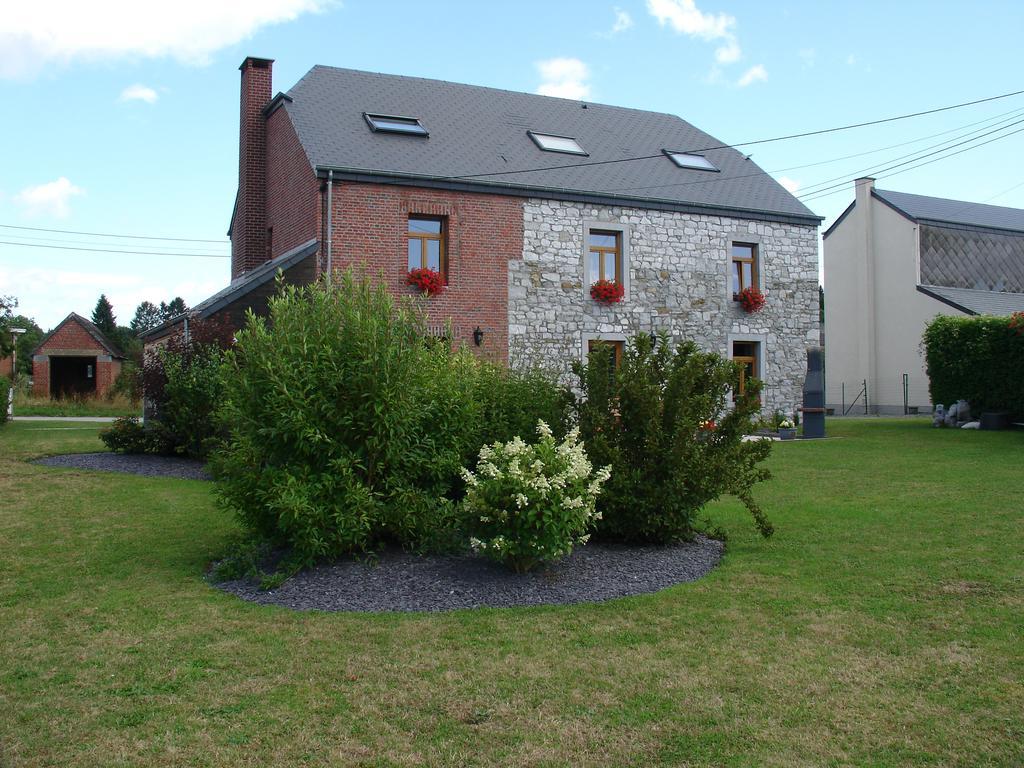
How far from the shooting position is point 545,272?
18.7m

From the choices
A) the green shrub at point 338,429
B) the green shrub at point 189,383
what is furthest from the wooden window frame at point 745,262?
the green shrub at point 338,429

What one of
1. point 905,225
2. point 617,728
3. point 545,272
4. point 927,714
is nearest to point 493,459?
point 617,728

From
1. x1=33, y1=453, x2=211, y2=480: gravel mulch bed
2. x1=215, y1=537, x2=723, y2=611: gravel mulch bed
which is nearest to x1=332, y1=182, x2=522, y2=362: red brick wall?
x1=33, y1=453, x2=211, y2=480: gravel mulch bed

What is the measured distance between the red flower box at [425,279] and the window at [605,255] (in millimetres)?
3780

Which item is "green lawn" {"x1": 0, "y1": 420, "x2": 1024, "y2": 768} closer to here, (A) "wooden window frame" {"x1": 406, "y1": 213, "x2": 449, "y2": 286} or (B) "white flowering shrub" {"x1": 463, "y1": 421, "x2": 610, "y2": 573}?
(B) "white flowering shrub" {"x1": 463, "y1": 421, "x2": 610, "y2": 573}

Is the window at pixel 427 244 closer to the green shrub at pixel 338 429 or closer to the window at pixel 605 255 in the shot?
the window at pixel 605 255

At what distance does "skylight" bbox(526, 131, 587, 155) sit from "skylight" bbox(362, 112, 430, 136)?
274cm

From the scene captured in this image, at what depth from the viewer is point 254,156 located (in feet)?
67.0

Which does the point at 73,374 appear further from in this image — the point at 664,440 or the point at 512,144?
the point at 664,440

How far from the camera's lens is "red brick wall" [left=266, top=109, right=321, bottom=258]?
56.3ft

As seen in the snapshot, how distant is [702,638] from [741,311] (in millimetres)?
16894

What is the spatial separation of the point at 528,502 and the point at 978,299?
1097 inches

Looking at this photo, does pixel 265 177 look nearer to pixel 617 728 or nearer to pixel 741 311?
pixel 741 311

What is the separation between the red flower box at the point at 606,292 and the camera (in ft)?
61.9
